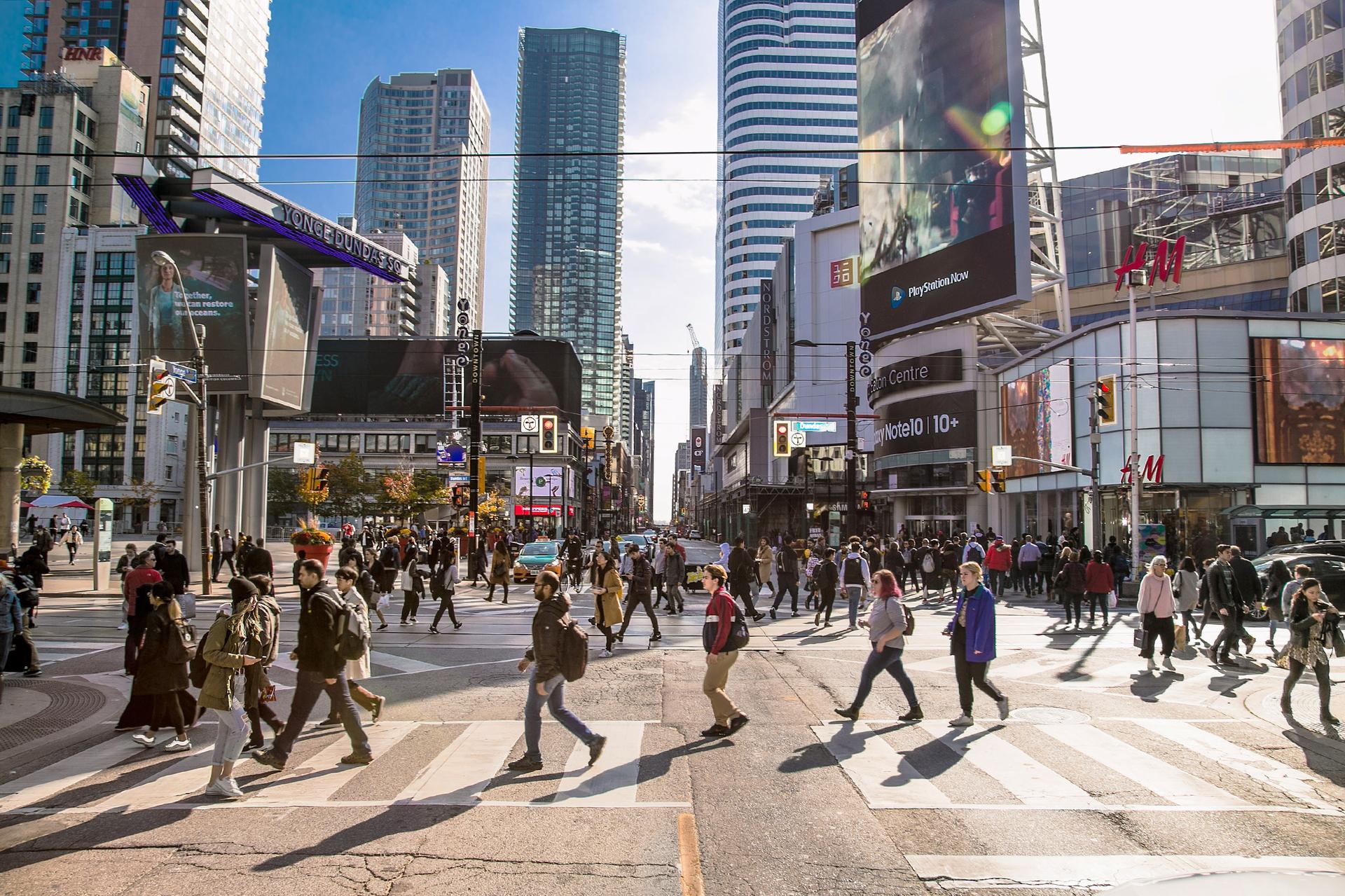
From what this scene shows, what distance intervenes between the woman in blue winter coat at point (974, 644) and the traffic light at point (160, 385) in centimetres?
1986

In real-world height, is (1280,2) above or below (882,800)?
above

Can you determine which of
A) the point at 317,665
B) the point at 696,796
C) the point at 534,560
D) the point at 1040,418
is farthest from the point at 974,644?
the point at 1040,418

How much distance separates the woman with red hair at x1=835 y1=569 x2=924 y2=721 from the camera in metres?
9.32

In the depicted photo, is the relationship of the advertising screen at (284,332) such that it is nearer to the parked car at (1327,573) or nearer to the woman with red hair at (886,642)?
the woman with red hair at (886,642)

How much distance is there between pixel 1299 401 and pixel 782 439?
72.3 feet

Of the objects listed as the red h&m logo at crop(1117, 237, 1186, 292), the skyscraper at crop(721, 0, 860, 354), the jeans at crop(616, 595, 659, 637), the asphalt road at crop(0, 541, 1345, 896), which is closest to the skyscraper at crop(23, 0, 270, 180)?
the skyscraper at crop(721, 0, 860, 354)

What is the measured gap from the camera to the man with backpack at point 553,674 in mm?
7543

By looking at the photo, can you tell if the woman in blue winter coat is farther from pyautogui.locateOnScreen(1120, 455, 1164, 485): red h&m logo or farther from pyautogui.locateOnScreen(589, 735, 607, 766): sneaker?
pyautogui.locateOnScreen(1120, 455, 1164, 485): red h&m logo

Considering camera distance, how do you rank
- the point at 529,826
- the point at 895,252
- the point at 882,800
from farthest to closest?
the point at 895,252 < the point at 882,800 < the point at 529,826

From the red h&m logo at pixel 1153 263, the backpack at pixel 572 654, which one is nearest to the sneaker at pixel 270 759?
the backpack at pixel 572 654

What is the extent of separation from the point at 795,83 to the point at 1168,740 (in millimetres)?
150854

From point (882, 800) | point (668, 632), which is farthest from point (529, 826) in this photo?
point (668, 632)

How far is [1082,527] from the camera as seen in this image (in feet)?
121

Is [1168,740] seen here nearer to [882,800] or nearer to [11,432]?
[882,800]
